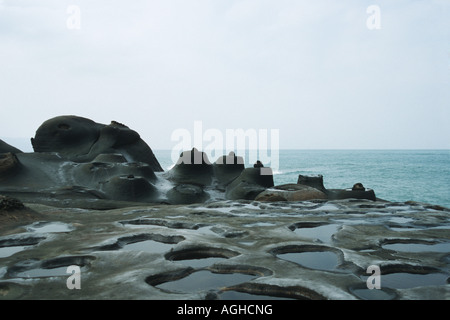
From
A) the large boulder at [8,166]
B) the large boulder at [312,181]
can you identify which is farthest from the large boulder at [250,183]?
the large boulder at [8,166]

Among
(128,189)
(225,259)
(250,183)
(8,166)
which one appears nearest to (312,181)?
(250,183)

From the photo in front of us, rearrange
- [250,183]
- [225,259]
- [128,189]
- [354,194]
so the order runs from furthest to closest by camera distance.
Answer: [250,183], [354,194], [128,189], [225,259]

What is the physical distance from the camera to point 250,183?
40.1ft

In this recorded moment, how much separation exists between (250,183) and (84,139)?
6.32 m

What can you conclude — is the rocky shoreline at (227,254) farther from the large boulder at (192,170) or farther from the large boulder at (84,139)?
the large boulder at (84,139)

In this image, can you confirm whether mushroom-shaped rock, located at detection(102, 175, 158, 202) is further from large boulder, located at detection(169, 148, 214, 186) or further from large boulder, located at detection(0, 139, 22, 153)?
large boulder, located at detection(0, 139, 22, 153)

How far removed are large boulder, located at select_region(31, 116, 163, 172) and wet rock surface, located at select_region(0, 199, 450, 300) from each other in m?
8.52

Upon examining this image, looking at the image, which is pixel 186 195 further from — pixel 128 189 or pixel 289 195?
pixel 289 195

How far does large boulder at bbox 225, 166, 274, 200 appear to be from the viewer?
1171 centimetres

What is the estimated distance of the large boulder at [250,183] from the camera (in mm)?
11711

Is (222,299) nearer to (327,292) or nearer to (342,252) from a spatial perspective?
(327,292)

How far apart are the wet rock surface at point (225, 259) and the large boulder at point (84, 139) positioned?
852 centimetres

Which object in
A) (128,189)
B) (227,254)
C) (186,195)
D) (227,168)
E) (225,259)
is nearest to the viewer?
(225,259)

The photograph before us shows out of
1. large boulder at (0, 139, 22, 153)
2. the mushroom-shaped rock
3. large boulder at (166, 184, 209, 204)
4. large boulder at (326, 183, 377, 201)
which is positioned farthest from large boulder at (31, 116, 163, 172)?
large boulder at (326, 183, 377, 201)
